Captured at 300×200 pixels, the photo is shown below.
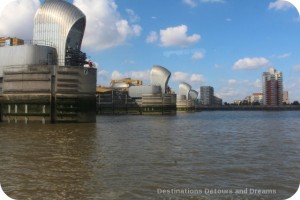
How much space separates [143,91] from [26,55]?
217ft

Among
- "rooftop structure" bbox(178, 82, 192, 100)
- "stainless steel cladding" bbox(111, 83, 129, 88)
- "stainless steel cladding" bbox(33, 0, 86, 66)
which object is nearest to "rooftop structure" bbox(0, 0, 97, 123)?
"stainless steel cladding" bbox(33, 0, 86, 66)

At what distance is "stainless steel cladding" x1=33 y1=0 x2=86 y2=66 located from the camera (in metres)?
40.9

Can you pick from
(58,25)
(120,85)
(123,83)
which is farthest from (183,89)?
(58,25)

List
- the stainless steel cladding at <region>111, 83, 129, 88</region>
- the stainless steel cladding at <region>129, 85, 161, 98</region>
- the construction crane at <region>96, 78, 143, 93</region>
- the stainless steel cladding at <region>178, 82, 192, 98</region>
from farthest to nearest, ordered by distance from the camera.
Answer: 1. the stainless steel cladding at <region>178, 82, 192, 98</region>
2. the stainless steel cladding at <region>111, 83, 129, 88</region>
3. the construction crane at <region>96, 78, 143, 93</region>
4. the stainless steel cladding at <region>129, 85, 161, 98</region>

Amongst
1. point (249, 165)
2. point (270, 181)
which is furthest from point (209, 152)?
point (270, 181)

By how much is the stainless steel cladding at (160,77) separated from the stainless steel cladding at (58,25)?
6081cm

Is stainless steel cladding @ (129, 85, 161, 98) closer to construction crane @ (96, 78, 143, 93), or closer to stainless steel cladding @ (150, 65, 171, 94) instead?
stainless steel cladding @ (150, 65, 171, 94)

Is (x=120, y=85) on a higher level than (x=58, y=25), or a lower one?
lower

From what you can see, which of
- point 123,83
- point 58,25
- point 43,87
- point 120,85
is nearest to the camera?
point 43,87

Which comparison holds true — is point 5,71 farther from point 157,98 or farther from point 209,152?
point 157,98

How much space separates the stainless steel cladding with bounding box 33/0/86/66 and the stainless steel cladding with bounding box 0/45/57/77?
3.96 feet

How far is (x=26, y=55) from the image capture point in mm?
38562

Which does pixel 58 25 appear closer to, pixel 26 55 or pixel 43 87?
pixel 26 55

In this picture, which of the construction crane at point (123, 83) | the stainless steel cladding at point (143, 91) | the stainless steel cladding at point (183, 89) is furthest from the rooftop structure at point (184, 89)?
the stainless steel cladding at point (143, 91)
